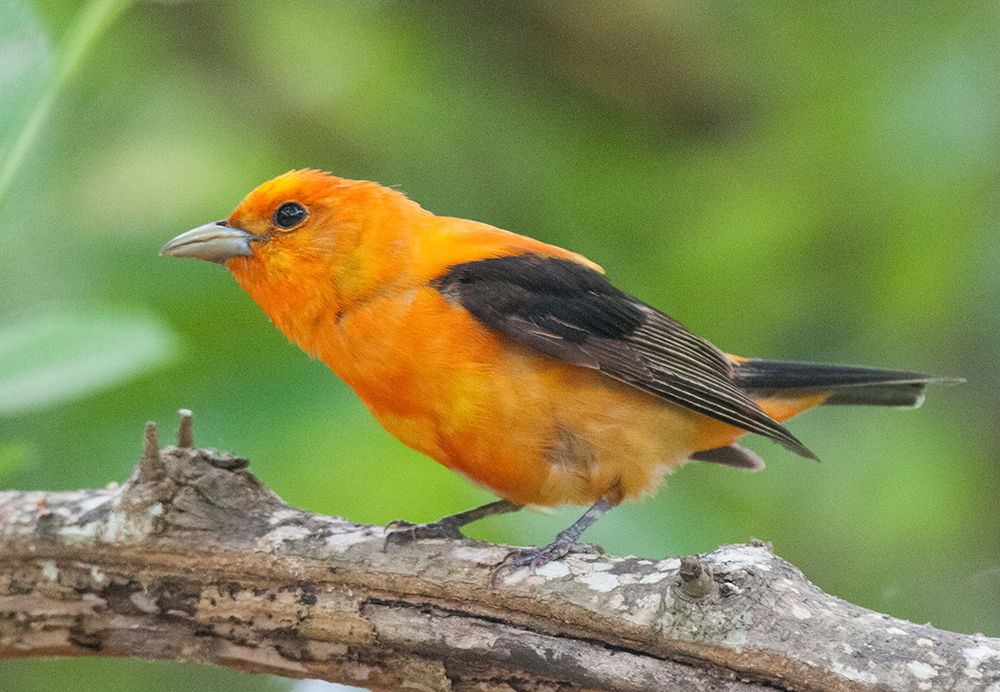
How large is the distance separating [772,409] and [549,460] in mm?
1075

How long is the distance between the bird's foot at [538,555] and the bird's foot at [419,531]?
30 cm

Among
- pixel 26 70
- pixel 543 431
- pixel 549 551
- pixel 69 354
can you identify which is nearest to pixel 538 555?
pixel 549 551

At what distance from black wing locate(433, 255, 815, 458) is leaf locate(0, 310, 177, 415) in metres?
0.82

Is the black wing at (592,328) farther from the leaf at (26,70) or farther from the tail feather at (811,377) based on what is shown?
the leaf at (26,70)

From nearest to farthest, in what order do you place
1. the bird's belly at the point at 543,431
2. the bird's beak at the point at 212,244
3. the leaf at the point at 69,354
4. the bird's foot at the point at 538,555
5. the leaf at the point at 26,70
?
1. the leaf at the point at 26,70
2. the leaf at the point at 69,354
3. the bird's foot at the point at 538,555
4. the bird's belly at the point at 543,431
5. the bird's beak at the point at 212,244

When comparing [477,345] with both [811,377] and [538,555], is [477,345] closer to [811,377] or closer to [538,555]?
[538,555]

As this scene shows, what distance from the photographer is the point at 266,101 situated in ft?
12.1

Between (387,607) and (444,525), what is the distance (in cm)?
48

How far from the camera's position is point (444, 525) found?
9.23ft

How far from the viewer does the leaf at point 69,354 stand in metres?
1.91

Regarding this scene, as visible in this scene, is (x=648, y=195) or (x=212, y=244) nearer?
(x=212, y=244)

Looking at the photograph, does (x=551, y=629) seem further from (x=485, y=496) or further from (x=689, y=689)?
(x=485, y=496)

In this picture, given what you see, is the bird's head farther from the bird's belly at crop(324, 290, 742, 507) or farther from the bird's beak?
the bird's belly at crop(324, 290, 742, 507)

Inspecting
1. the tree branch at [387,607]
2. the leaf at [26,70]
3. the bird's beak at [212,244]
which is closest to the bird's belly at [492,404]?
the tree branch at [387,607]
